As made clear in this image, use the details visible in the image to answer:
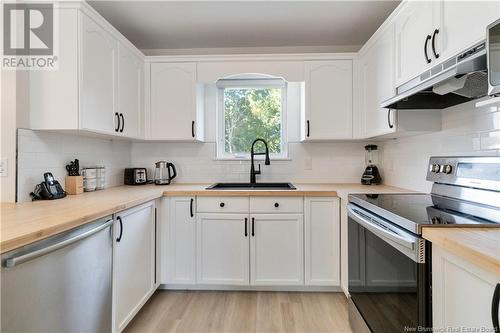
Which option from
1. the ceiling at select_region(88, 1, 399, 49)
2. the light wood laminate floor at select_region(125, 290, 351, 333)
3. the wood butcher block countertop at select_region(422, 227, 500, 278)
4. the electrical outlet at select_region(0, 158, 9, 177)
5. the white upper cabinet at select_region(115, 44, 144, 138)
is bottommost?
the light wood laminate floor at select_region(125, 290, 351, 333)

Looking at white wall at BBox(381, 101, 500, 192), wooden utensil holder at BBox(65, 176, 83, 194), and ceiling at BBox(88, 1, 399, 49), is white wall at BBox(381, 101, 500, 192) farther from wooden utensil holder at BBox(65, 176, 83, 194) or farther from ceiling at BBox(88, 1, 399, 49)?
wooden utensil holder at BBox(65, 176, 83, 194)

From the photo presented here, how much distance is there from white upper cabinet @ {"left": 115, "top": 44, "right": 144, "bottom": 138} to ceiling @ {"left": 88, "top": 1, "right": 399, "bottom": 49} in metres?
0.33

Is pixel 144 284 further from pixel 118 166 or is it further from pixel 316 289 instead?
pixel 316 289

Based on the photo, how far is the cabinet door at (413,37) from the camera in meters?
1.53

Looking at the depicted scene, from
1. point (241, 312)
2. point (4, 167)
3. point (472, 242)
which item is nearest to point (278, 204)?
point (241, 312)

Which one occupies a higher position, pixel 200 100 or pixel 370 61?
pixel 370 61

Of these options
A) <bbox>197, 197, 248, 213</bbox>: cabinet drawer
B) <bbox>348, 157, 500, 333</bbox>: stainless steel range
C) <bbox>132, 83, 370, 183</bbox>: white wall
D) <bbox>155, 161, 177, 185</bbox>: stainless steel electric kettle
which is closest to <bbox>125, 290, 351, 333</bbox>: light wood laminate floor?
<bbox>348, 157, 500, 333</bbox>: stainless steel range

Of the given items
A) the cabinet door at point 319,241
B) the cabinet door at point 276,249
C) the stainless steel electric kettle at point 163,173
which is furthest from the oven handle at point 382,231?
the stainless steel electric kettle at point 163,173

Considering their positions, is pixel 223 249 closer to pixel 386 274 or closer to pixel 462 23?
pixel 386 274

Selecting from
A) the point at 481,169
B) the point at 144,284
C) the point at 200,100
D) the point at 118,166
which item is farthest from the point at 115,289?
the point at 481,169

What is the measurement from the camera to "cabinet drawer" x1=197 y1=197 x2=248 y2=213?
2252 mm

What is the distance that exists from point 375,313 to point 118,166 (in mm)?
2424

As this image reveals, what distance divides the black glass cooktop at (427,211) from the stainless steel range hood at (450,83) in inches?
22.4

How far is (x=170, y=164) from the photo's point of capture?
8.95 ft
